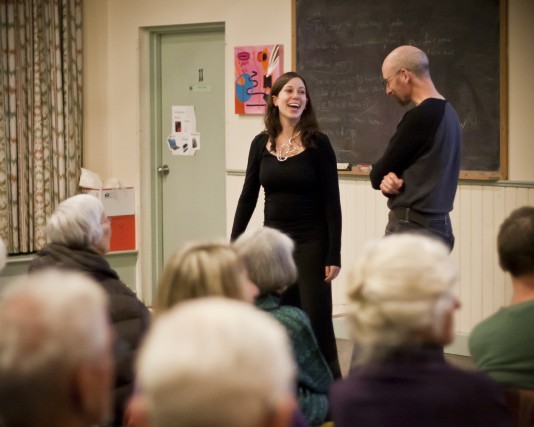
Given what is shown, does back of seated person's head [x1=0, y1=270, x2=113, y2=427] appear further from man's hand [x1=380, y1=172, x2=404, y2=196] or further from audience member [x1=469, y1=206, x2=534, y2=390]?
man's hand [x1=380, y1=172, x2=404, y2=196]

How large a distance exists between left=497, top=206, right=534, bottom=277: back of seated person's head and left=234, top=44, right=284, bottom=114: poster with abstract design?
154 inches

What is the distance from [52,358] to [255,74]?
5.13 metres

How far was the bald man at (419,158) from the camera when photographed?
3.79 metres

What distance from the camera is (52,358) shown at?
1358 mm

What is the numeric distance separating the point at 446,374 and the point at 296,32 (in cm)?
457

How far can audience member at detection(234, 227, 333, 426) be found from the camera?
9.09 ft

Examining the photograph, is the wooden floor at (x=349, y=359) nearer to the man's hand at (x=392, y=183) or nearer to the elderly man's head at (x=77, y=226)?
the man's hand at (x=392, y=183)

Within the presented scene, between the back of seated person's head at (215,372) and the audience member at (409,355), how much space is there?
0.58 metres

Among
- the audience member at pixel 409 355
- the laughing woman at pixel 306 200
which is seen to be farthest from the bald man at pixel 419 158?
the audience member at pixel 409 355

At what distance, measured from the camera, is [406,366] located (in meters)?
1.85

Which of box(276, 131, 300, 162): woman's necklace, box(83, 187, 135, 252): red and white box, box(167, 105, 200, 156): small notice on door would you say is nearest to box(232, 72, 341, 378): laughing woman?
box(276, 131, 300, 162): woman's necklace

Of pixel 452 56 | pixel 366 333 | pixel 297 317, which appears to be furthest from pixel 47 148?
pixel 366 333

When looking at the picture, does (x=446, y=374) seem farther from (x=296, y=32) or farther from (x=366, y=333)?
(x=296, y=32)

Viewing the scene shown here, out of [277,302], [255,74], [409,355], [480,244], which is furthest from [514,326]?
[255,74]
